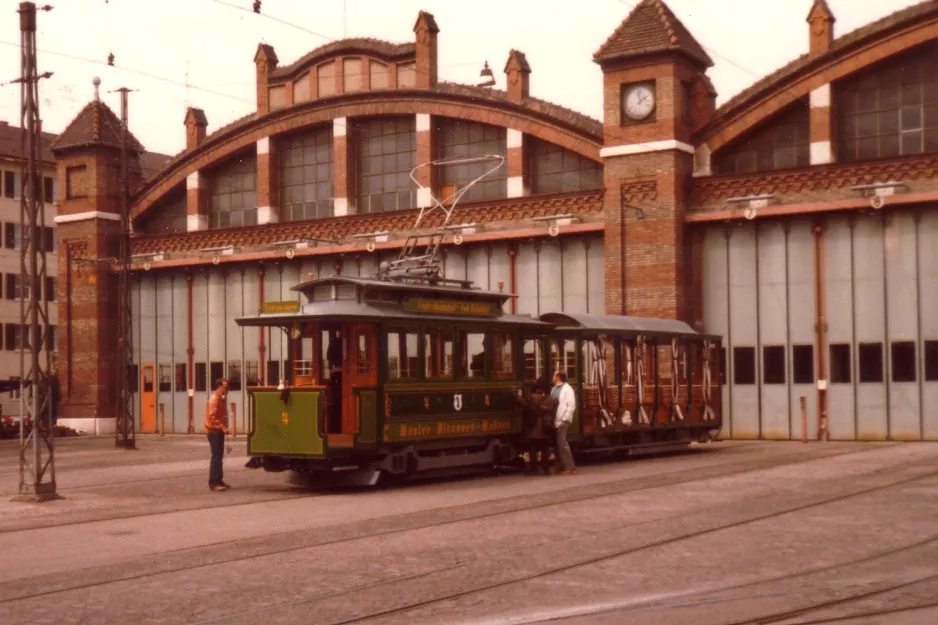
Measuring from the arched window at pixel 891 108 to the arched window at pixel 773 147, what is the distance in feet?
3.24

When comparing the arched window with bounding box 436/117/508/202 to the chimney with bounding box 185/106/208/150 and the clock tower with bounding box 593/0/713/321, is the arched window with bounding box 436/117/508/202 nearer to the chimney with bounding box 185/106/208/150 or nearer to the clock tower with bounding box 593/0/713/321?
the clock tower with bounding box 593/0/713/321

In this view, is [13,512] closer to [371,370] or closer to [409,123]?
[371,370]

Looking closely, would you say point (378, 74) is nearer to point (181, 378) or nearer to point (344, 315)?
point (181, 378)

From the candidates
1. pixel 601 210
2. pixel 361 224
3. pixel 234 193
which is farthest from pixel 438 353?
pixel 234 193

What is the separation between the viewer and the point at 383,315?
20031mm

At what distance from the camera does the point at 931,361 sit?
30.2 metres

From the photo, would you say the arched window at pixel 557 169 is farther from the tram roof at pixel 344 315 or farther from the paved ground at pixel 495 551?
the paved ground at pixel 495 551

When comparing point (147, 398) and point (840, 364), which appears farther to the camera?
point (147, 398)

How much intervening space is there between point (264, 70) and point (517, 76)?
10.0 m

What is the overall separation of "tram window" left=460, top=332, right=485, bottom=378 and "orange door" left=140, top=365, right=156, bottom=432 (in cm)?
2430

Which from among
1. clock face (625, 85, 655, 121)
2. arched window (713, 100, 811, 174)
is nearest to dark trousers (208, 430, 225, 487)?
clock face (625, 85, 655, 121)

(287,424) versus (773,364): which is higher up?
(773,364)

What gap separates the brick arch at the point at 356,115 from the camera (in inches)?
1430

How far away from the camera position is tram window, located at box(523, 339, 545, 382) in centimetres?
2373
